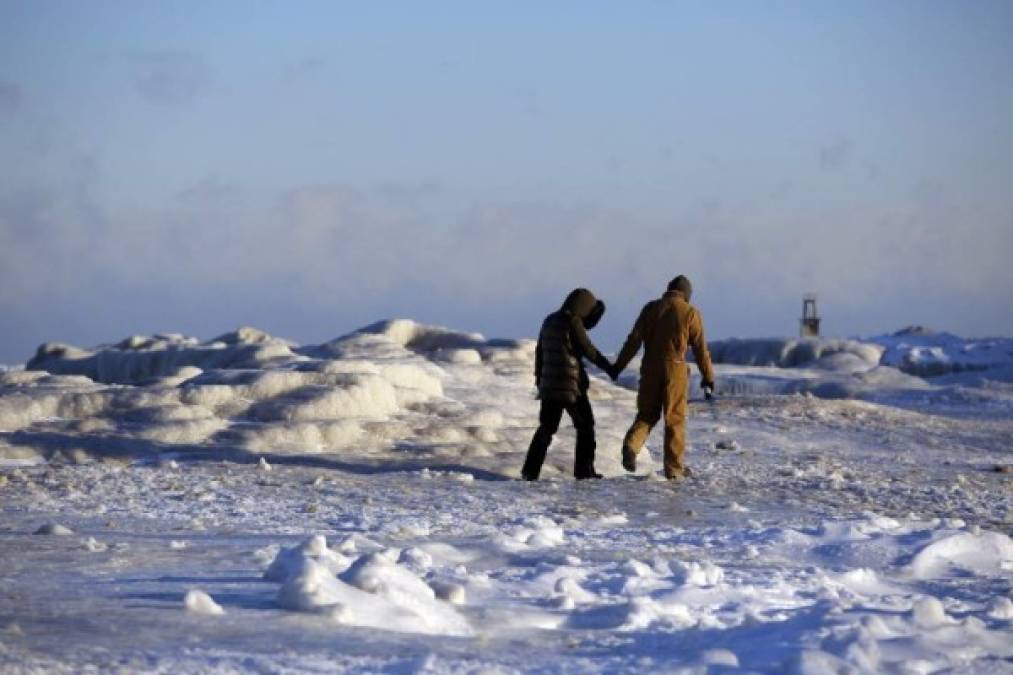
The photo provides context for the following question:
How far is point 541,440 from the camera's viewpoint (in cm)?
1260

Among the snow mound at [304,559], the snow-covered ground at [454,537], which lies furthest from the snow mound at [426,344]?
the snow mound at [304,559]

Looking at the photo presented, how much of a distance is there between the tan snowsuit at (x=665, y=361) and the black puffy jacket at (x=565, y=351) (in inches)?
13.5

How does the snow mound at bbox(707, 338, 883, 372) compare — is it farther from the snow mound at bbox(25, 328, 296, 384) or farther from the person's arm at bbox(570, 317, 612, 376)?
the person's arm at bbox(570, 317, 612, 376)

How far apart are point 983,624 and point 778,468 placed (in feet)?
27.2

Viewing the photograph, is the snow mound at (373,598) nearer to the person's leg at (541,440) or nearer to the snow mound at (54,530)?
the snow mound at (54,530)

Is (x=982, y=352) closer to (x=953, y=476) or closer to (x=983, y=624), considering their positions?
(x=953, y=476)

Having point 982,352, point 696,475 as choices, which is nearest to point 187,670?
point 696,475

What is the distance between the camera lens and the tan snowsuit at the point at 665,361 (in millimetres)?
12758

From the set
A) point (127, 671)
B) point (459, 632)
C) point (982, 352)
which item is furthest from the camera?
point (982, 352)

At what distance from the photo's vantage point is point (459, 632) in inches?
218

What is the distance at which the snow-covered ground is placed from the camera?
Result: 5.29 metres

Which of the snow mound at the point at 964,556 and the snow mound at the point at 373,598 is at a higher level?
the snow mound at the point at 373,598

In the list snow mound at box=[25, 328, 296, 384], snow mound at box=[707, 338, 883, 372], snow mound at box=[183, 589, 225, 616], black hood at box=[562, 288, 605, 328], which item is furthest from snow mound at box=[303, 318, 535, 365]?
snow mound at box=[707, 338, 883, 372]

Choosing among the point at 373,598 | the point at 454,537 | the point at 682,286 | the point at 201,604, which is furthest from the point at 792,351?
the point at 201,604
